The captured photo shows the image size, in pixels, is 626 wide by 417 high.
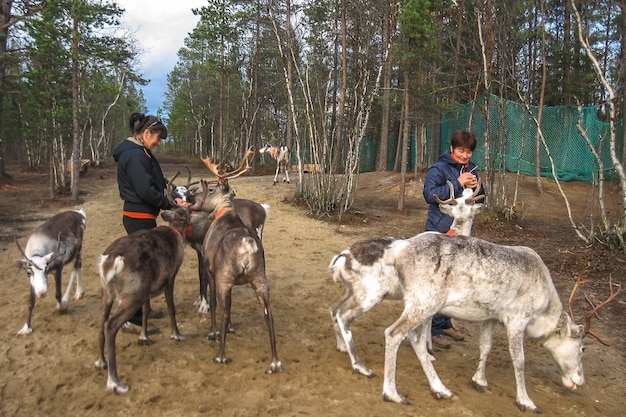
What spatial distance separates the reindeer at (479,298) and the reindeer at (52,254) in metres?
4.01

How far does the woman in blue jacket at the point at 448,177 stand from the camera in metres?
4.95

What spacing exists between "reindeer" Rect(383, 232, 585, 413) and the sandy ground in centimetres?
27

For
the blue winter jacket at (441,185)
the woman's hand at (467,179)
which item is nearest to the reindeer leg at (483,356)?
the blue winter jacket at (441,185)

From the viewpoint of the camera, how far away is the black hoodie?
4.91 meters

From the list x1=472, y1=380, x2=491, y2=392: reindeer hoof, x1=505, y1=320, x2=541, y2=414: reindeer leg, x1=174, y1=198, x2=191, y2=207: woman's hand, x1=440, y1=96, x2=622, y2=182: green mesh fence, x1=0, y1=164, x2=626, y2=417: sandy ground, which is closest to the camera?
x1=0, y1=164, x2=626, y2=417: sandy ground

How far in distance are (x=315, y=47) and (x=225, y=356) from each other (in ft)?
43.2

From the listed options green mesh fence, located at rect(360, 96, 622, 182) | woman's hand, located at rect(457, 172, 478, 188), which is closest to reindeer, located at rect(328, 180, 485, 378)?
woman's hand, located at rect(457, 172, 478, 188)

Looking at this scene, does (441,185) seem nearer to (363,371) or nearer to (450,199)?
(450,199)

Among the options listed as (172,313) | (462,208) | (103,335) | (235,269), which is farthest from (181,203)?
(462,208)

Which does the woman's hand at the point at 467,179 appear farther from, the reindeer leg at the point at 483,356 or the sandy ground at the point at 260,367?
the sandy ground at the point at 260,367

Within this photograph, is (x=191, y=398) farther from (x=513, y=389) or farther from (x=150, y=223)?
(x=513, y=389)

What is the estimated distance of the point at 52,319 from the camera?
5594 millimetres

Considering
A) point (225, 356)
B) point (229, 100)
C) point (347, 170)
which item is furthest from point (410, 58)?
point (229, 100)

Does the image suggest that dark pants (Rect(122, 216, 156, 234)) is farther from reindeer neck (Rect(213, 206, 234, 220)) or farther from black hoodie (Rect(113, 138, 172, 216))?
reindeer neck (Rect(213, 206, 234, 220))
